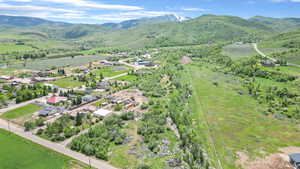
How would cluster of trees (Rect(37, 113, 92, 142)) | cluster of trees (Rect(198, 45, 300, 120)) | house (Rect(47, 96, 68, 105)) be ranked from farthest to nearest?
house (Rect(47, 96, 68, 105))
cluster of trees (Rect(198, 45, 300, 120))
cluster of trees (Rect(37, 113, 92, 142))

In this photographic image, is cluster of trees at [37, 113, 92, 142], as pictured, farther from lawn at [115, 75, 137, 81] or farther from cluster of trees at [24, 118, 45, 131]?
lawn at [115, 75, 137, 81]

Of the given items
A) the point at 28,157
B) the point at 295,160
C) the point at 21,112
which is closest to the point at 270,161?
the point at 295,160

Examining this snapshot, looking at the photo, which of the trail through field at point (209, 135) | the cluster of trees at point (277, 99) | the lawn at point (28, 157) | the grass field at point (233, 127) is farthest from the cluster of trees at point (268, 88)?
the lawn at point (28, 157)

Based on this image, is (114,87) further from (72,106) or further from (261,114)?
(261,114)

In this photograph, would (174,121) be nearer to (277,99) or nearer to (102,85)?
(277,99)

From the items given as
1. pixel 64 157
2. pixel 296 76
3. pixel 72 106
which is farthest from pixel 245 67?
pixel 64 157

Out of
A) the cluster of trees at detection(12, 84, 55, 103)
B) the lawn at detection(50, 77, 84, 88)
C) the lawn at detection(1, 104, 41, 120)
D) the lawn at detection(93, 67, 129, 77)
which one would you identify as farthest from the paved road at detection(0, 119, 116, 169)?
the lawn at detection(93, 67, 129, 77)
